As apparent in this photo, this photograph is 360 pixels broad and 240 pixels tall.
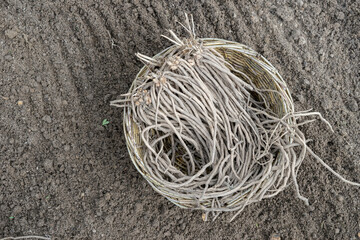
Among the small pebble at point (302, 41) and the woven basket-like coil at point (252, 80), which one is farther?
the small pebble at point (302, 41)

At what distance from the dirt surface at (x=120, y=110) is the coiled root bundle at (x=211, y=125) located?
0.71ft

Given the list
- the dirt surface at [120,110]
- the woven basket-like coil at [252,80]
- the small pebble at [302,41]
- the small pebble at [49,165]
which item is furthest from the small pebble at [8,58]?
the small pebble at [302,41]

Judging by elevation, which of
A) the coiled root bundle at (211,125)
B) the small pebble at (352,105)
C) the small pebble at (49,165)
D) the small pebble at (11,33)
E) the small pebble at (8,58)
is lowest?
the small pebble at (49,165)

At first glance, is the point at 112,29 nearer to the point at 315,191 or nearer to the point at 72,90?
the point at 72,90

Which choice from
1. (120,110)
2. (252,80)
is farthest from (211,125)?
(120,110)

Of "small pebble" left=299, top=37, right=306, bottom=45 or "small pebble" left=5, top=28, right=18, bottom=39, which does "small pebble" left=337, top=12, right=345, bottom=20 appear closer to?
"small pebble" left=299, top=37, right=306, bottom=45

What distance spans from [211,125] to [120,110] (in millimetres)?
469

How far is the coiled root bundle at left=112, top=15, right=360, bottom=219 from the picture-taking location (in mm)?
1228

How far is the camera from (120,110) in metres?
1.54

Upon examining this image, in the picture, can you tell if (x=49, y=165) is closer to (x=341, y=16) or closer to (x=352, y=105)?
(x=352, y=105)

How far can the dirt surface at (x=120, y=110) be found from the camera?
1459 mm

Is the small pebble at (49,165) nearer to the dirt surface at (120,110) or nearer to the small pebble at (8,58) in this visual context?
the dirt surface at (120,110)

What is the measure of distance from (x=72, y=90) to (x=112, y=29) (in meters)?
0.33

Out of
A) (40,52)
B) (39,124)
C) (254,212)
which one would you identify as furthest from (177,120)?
(40,52)
